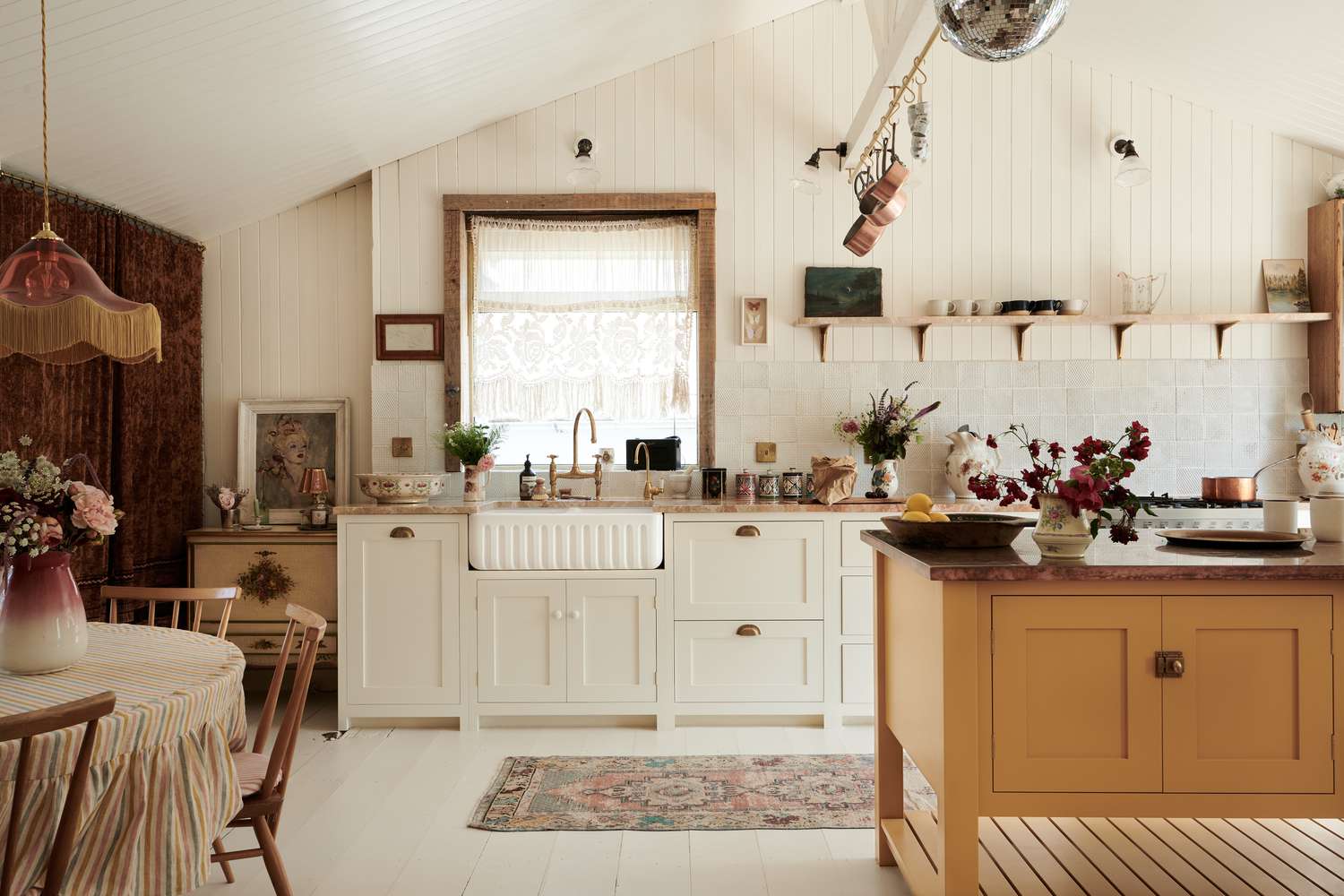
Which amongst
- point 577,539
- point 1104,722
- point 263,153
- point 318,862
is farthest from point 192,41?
point 1104,722

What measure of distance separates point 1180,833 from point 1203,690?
1.09 m

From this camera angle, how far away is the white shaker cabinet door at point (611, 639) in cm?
421

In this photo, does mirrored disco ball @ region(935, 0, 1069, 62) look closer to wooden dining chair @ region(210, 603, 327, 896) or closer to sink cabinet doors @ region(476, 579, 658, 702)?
wooden dining chair @ region(210, 603, 327, 896)

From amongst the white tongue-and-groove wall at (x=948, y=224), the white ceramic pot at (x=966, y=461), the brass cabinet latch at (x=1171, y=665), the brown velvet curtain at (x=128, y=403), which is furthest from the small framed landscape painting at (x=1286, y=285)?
the brown velvet curtain at (x=128, y=403)

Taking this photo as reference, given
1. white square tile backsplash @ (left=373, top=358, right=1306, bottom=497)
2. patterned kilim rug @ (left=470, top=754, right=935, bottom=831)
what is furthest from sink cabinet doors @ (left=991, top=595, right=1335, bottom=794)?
white square tile backsplash @ (left=373, top=358, right=1306, bottom=497)

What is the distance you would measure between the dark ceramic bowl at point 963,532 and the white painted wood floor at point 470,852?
1.03 meters

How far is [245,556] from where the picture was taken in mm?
4652

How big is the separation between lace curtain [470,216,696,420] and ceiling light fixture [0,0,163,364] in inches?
95.2

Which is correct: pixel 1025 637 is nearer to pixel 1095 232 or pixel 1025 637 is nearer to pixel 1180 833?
pixel 1180 833

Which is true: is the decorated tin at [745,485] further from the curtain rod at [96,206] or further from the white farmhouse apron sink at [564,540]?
the curtain rod at [96,206]

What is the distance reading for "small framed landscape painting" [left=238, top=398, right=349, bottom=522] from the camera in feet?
16.3

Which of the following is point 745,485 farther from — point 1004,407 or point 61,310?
point 61,310

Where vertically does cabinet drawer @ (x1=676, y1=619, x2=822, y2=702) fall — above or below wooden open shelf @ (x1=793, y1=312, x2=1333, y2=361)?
below

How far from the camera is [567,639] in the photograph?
4.21 meters
